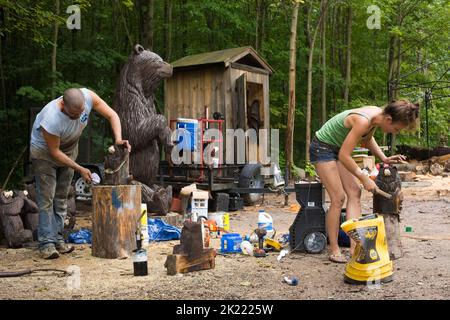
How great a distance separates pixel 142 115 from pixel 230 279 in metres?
3.69

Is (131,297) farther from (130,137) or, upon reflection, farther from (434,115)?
(434,115)

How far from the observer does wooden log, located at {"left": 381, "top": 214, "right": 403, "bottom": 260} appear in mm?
4738

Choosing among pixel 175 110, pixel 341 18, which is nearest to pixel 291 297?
pixel 175 110

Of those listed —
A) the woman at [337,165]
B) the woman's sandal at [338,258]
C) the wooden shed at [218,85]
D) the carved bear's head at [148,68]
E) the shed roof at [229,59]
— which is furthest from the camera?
the wooden shed at [218,85]

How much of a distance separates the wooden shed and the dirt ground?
4.69 m

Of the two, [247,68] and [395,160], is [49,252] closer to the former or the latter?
[395,160]

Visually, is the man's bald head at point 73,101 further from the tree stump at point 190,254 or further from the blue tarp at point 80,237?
the blue tarp at point 80,237

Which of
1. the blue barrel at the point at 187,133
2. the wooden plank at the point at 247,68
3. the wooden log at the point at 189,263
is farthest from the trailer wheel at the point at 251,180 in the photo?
the wooden log at the point at 189,263

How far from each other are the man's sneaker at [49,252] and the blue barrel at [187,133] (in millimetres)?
3943

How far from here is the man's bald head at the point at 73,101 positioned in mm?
4551

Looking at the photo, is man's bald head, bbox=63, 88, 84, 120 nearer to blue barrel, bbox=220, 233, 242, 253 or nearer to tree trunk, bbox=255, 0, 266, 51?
blue barrel, bbox=220, 233, 242, 253

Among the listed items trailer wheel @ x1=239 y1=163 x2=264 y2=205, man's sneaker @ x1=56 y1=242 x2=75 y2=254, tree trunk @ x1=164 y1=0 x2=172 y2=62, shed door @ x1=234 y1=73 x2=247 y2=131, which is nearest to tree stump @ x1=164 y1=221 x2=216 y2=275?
man's sneaker @ x1=56 y1=242 x2=75 y2=254

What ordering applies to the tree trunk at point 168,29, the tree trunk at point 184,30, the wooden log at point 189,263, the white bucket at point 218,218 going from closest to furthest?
1. the wooden log at point 189,263
2. the white bucket at point 218,218
3. the tree trunk at point 168,29
4. the tree trunk at point 184,30
